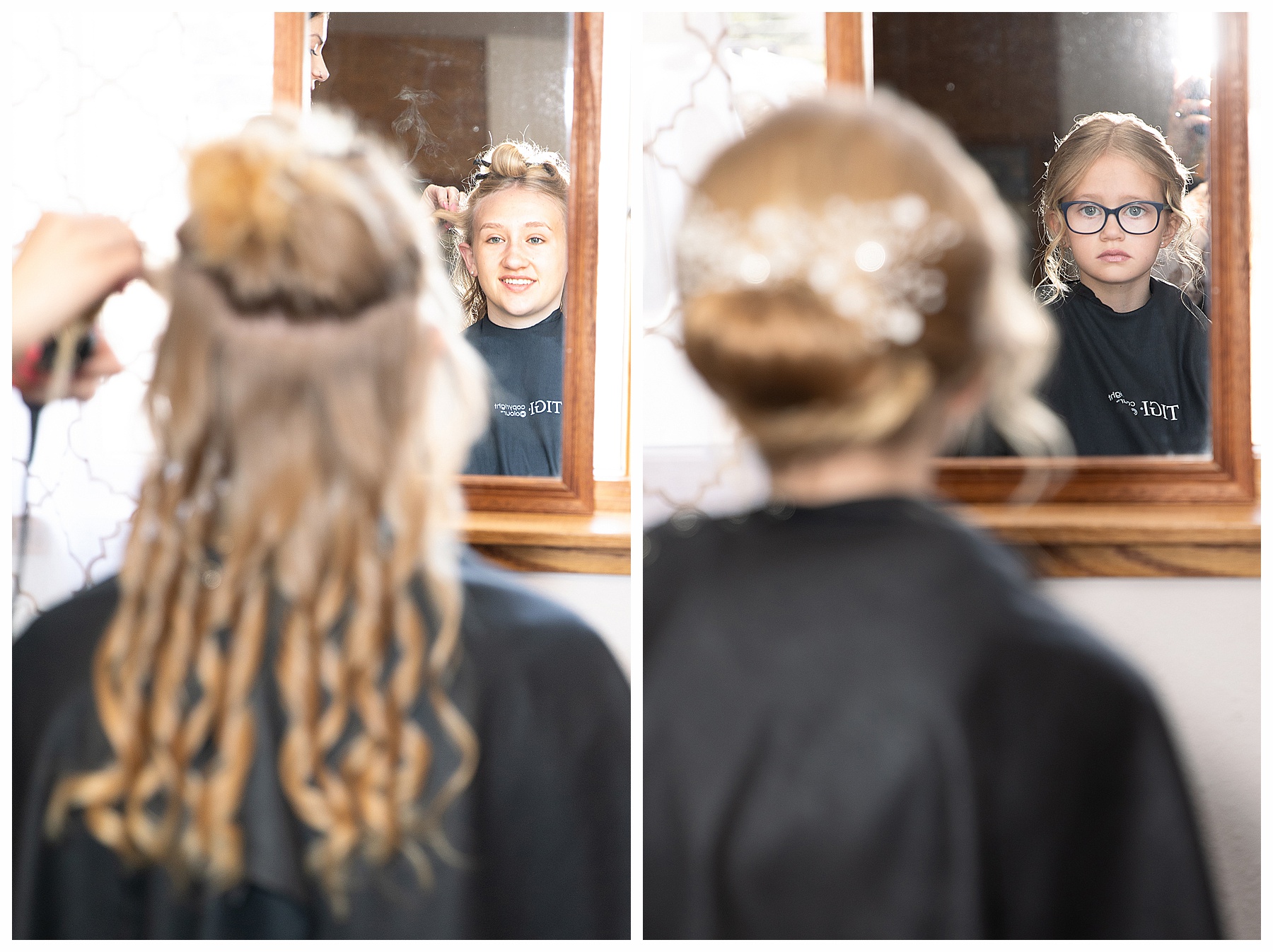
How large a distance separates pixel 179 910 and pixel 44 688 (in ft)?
0.89

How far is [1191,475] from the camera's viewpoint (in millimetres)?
1023

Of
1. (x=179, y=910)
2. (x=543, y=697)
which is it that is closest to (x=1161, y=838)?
(x=543, y=697)

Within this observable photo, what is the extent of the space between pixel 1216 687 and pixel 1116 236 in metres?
0.50

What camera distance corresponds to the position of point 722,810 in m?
0.90

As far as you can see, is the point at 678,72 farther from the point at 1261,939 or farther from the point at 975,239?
the point at 1261,939

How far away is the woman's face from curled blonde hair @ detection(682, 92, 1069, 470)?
0.45 metres

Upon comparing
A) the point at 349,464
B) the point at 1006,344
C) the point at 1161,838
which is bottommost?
the point at 1161,838

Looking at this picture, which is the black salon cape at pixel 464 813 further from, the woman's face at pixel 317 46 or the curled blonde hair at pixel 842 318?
the woman's face at pixel 317 46

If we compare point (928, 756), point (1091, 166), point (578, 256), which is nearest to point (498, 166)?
point (578, 256)

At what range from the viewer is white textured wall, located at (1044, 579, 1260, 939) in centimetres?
98

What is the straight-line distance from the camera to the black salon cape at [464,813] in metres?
0.95

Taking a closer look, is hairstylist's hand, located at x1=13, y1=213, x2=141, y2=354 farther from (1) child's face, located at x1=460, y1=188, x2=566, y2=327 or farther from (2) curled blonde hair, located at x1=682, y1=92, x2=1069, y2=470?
(2) curled blonde hair, located at x1=682, y1=92, x2=1069, y2=470

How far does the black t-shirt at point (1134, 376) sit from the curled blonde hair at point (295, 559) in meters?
0.65

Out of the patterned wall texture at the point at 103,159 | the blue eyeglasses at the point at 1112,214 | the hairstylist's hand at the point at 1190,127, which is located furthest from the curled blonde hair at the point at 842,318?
the patterned wall texture at the point at 103,159
